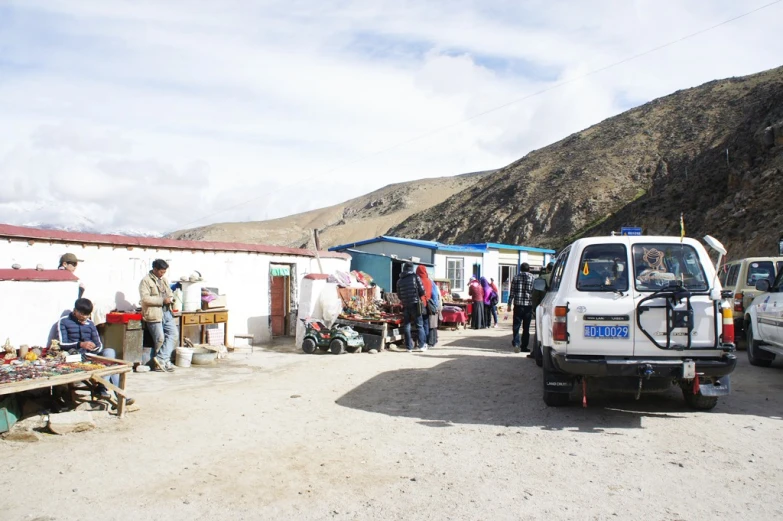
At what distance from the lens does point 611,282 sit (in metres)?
6.66

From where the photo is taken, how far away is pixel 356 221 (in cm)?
10819

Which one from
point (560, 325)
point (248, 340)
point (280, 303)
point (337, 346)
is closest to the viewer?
point (560, 325)

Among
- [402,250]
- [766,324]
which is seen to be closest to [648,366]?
[766,324]

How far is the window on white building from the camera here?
→ 885 inches

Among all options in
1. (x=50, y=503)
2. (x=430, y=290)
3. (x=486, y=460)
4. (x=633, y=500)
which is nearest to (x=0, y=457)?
(x=50, y=503)

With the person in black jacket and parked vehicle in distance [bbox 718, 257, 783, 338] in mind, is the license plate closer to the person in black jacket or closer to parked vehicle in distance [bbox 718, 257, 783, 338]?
the person in black jacket

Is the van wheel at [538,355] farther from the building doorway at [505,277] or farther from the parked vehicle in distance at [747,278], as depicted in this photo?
the building doorway at [505,277]

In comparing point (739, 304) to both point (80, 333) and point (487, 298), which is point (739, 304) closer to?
point (487, 298)

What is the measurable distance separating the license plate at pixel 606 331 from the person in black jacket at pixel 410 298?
6.66m

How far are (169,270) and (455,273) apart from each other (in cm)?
1297

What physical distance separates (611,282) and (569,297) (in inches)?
20.1

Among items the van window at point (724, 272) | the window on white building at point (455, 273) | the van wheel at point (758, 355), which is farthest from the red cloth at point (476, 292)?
the van wheel at point (758, 355)

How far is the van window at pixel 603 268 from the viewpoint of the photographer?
21.8ft

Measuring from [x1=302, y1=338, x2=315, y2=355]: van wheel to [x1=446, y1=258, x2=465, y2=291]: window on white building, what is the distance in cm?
1016
